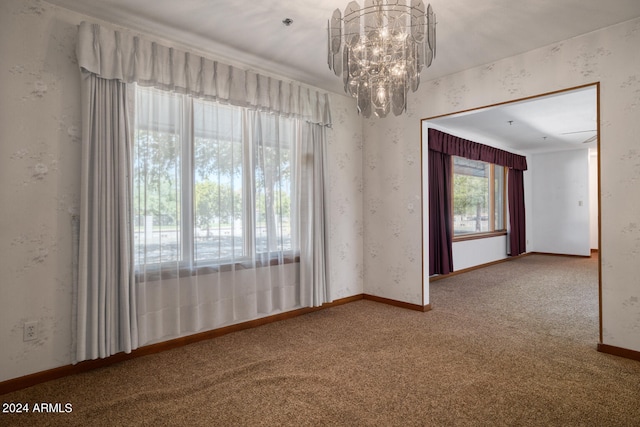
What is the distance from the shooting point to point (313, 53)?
323 centimetres

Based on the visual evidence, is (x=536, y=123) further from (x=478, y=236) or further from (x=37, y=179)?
(x=37, y=179)

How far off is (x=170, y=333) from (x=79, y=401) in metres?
0.81

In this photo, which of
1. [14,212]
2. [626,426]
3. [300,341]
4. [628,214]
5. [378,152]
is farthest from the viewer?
[378,152]

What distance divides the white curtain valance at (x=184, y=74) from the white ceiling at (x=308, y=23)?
15 centimetres

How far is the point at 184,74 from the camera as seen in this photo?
2.90 metres

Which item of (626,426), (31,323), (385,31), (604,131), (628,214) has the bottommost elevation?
(626,426)

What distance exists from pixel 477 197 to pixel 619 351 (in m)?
4.76

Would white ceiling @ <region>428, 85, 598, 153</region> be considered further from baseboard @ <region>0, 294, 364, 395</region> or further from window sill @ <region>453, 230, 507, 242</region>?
baseboard @ <region>0, 294, 364, 395</region>

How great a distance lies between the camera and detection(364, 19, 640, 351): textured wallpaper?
8.72ft

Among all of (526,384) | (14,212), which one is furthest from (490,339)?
(14,212)

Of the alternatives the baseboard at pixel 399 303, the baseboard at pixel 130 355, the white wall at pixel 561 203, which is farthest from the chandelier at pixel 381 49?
the white wall at pixel 561 203

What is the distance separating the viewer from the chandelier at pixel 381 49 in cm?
199

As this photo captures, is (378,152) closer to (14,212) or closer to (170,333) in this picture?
(170,333)

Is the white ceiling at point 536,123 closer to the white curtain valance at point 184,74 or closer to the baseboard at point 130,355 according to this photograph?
the white curtain valance at point 184,74
